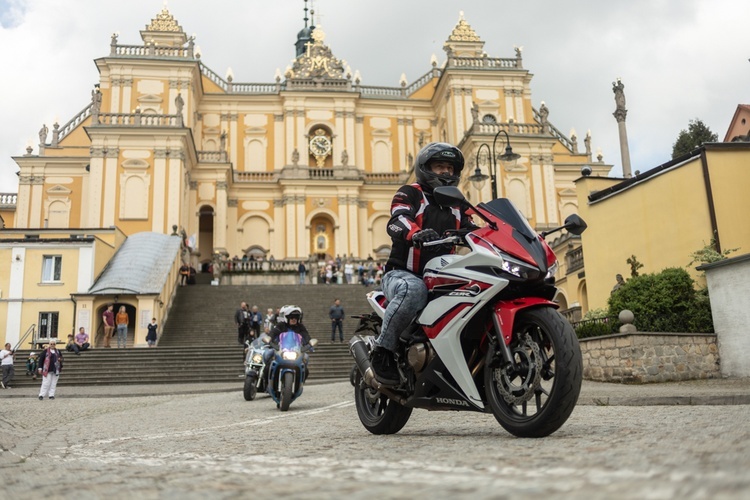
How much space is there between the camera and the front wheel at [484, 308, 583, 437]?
381 centimetres

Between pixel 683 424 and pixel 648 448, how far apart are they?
1477 millimetres

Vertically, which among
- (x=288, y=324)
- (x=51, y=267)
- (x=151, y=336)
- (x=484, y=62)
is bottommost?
(x=288, y=324)

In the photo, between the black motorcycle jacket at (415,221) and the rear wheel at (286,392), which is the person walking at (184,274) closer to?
the rear wheel at (286,392)

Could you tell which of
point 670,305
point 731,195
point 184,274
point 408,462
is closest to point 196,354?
point 184,274

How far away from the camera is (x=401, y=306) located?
4.70m

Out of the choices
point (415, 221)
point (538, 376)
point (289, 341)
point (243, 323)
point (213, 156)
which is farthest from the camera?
point (213, 156)

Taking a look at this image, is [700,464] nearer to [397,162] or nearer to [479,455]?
[479,455]

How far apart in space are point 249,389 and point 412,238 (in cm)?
834

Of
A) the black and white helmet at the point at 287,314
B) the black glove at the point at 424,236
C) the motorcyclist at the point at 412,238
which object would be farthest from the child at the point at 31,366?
the black glove at the point at 424,236

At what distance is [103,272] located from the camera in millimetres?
29516

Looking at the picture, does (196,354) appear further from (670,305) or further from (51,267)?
(670,305)

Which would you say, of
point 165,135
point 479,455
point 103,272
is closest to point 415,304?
point 479,455

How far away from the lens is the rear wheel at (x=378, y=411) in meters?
5.03

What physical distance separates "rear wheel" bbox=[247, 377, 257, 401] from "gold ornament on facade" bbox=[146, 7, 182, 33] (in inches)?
1802
